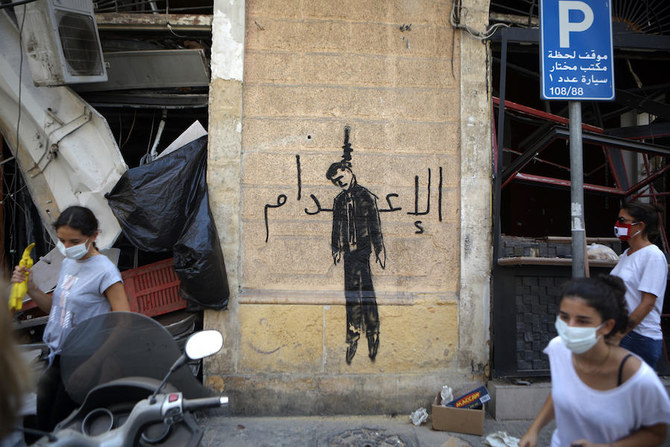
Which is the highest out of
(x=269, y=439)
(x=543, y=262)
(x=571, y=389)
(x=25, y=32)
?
(x=25, y=32)

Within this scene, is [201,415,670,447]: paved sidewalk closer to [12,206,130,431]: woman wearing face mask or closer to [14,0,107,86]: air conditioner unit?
[12,206,130,431]: woman wearing face mask

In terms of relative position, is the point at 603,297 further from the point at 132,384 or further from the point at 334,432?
the point at 334,432

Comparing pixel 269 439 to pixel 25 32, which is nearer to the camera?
pixel 269 439

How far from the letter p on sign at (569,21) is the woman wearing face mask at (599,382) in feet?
6.39

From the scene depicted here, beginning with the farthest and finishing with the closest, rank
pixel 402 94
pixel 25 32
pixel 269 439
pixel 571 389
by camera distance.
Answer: pixel 402 94 → pixel 25 32 → pixel 269 439 → pixel 571 389

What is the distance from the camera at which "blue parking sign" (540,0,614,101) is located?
325 cm

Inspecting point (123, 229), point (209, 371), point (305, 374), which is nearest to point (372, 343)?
point (305, 374)

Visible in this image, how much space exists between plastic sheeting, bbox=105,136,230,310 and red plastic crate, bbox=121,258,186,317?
35 centimetres

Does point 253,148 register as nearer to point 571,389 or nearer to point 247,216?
point 247,216

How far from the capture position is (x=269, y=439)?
156 inches

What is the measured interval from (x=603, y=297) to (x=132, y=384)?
200 centimetres

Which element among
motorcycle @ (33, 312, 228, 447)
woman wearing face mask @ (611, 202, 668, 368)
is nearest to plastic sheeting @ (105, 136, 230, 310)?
motorcycle @ (33, 312, 228, 447)

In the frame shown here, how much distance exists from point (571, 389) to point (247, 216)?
3153 millimetres

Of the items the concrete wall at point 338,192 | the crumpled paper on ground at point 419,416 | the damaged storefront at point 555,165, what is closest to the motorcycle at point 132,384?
the concrete wall at point 338,192
